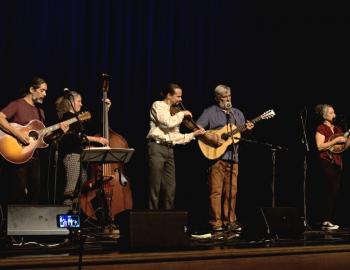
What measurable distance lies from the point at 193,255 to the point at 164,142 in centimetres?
229

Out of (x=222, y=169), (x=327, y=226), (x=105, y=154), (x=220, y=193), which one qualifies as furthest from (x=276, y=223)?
(x=327, y=226)

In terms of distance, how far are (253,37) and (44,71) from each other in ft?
11.2

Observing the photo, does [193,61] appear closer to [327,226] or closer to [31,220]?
[327,226]

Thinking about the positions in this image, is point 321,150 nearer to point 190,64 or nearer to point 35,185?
point 190,64

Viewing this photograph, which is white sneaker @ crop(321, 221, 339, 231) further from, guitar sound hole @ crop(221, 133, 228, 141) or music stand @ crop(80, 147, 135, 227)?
music stand @ crop(80, 147, 135, 227)

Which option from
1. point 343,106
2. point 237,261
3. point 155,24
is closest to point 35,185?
point 237,261

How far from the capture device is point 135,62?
7676 mm

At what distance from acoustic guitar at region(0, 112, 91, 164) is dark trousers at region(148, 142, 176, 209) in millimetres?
1141

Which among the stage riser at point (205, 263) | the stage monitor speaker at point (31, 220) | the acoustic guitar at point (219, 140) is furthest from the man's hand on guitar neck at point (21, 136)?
the acoustic guitar at point (219, 140)

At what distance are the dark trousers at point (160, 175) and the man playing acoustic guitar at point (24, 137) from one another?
1.15 metres

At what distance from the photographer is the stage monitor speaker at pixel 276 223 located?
5.52 metres

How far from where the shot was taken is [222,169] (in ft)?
22.1

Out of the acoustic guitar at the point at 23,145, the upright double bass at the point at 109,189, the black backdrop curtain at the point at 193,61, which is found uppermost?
the black backdrop curtain at the point at 193,61

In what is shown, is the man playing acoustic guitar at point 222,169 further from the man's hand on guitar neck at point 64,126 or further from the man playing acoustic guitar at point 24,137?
the man playing acoustic guitar at point 24,137
